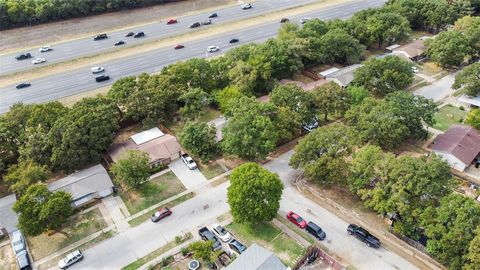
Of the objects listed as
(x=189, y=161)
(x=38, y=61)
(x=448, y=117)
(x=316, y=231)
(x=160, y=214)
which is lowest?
(x=316, y=231)

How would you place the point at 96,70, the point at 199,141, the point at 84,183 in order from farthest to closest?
the point at 96,70
the point at 199,141
the point at 84,183

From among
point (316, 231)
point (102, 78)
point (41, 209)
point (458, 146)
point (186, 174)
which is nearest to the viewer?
point (41, 209)

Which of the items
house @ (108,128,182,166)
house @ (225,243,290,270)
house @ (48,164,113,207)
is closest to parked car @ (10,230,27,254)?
house @ (48,164,113,207)

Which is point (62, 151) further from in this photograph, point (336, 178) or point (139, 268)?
point (336, 178)

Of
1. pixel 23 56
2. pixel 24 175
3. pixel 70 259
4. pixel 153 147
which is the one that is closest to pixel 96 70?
pixel 23 56

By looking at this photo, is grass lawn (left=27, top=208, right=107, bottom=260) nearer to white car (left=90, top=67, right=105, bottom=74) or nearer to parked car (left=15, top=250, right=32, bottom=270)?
parked car (left=15, top=250, right=32, bottom=270)

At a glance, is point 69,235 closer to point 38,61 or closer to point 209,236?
point 209,236
